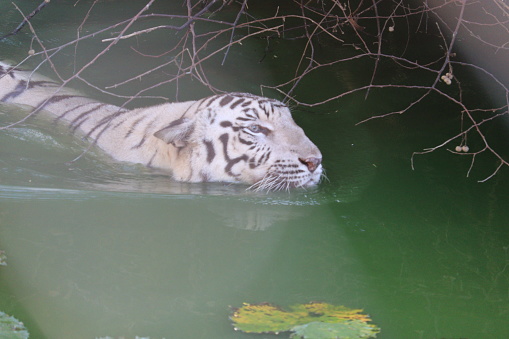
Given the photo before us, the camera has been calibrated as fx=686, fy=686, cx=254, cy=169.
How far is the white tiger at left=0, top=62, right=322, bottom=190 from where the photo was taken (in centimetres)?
352

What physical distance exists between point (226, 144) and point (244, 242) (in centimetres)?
88

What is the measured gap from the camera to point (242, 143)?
3.61 m

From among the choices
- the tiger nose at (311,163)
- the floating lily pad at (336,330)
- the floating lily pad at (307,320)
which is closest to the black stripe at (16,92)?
the tiger nose at (311,163)

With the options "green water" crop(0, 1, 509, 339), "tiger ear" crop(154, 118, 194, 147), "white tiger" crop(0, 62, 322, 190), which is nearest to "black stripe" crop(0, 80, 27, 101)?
"green water" crop(0, 1, 509, 339)

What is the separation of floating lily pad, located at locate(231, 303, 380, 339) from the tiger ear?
1.47 meters

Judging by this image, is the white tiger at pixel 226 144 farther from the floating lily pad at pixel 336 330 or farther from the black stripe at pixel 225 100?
the floating lily pad at pixel 336 330

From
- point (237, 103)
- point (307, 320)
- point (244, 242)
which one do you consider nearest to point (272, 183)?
point (237, 103)

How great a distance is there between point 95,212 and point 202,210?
1.61ft

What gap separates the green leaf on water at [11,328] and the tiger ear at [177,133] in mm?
1594

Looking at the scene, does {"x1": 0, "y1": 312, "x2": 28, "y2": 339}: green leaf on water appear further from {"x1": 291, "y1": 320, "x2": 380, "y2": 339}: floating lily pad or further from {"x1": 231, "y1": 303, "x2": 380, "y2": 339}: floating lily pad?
{"x1": 291, "y1": 320, "x2": 380, "y2": 339}: floating lily pad

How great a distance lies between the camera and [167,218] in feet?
10.2

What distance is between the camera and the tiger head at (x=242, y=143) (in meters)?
3.52

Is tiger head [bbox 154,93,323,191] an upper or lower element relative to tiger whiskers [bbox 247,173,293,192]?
upper

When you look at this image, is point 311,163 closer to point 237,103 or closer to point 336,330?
point 237,103
